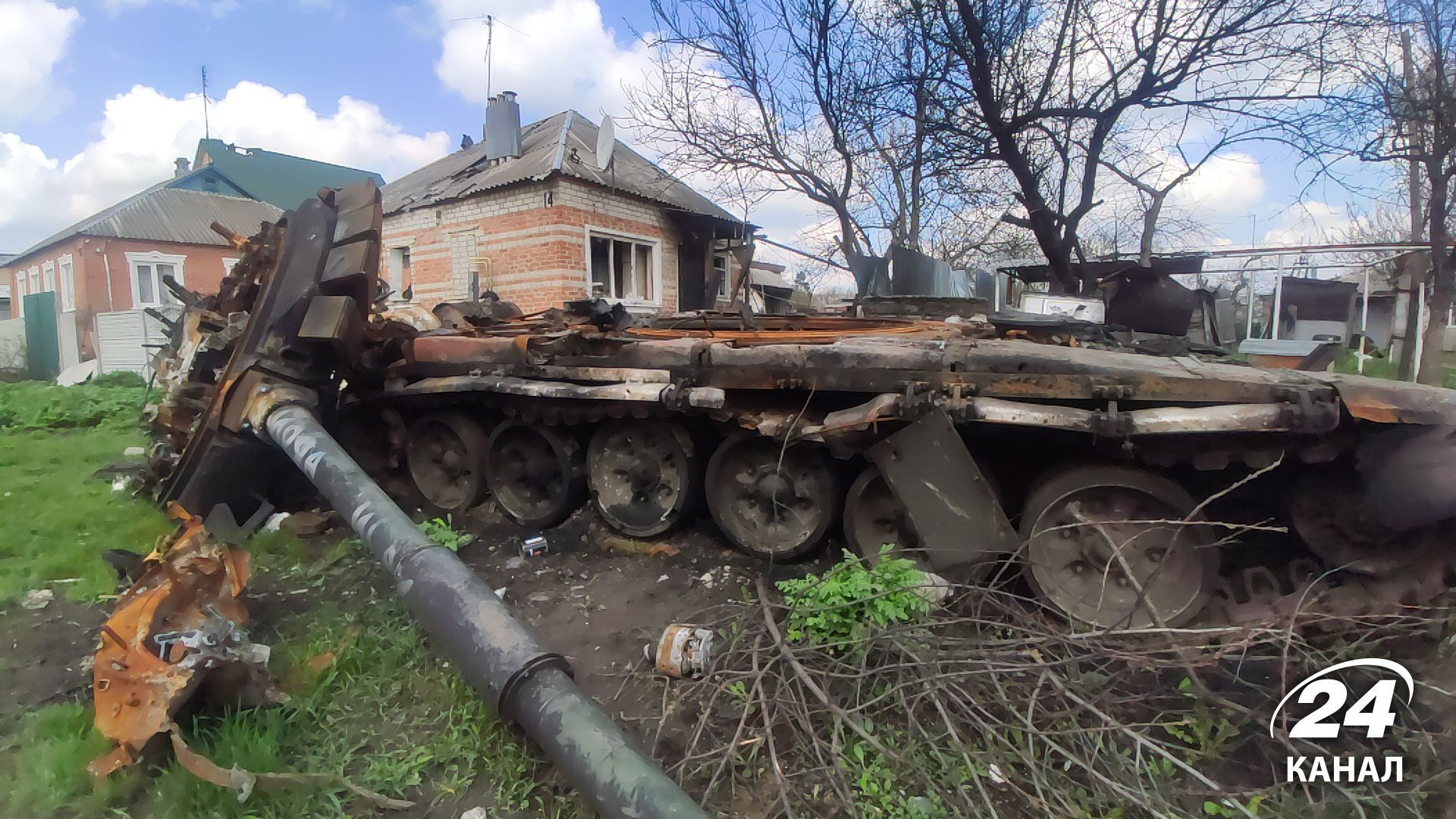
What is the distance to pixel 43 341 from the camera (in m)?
20.3

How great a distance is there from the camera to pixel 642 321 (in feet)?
21.4

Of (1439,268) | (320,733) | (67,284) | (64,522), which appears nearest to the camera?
(320,733)

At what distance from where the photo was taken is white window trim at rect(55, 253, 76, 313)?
76.2 feet

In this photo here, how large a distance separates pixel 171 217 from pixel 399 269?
44.9 ft

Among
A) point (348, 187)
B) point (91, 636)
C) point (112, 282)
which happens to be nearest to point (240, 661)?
point (91, 636)

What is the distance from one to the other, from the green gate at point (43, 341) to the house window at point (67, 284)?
3061 millimetres

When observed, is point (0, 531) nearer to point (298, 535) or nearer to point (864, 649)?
point (298, 535)

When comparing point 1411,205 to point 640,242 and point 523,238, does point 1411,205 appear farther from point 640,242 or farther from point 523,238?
point 523,238

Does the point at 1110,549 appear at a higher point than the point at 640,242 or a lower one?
lower

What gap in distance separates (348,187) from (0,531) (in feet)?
11.2

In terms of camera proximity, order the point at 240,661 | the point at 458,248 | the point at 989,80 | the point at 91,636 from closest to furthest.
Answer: the point at 240,661
the point at 91,636
the point at 989,80
the point at 458,248

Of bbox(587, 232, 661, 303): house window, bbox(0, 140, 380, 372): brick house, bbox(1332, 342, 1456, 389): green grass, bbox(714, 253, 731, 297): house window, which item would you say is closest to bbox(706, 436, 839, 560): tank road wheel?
bbox(587, 232, 661, 303): house window

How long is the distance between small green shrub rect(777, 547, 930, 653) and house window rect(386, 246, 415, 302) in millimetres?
15570

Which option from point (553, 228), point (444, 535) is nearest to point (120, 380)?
point (553, 228)
